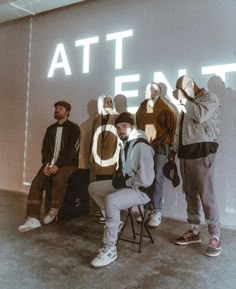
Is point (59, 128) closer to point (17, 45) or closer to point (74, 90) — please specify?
point (74, 90)

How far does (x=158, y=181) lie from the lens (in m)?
3.39

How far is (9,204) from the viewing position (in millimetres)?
4203

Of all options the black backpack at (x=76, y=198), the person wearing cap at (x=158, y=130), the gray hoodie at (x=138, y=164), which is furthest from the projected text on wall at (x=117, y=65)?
the gray hoodie at (x=138, y=164)

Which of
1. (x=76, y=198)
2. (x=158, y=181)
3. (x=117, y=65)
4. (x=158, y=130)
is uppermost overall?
(x=117, y=65)

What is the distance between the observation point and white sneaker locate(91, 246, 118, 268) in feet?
7.59

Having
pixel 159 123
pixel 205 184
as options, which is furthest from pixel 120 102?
pixel 205 184

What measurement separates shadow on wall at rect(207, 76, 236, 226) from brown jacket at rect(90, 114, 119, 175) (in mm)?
1154

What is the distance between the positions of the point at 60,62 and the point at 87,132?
1.16 m

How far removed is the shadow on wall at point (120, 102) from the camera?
13.0ft

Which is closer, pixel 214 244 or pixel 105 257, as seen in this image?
pixel 105 257

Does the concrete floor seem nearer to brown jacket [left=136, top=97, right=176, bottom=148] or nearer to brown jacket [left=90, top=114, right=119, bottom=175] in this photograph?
brown jacket [left=90, top=114, right=119, bottom=175]

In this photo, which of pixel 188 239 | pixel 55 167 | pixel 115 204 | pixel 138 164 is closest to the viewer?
pixel 115 204

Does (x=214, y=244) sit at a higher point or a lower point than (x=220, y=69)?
lower

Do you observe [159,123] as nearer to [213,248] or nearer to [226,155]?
[226,155]
